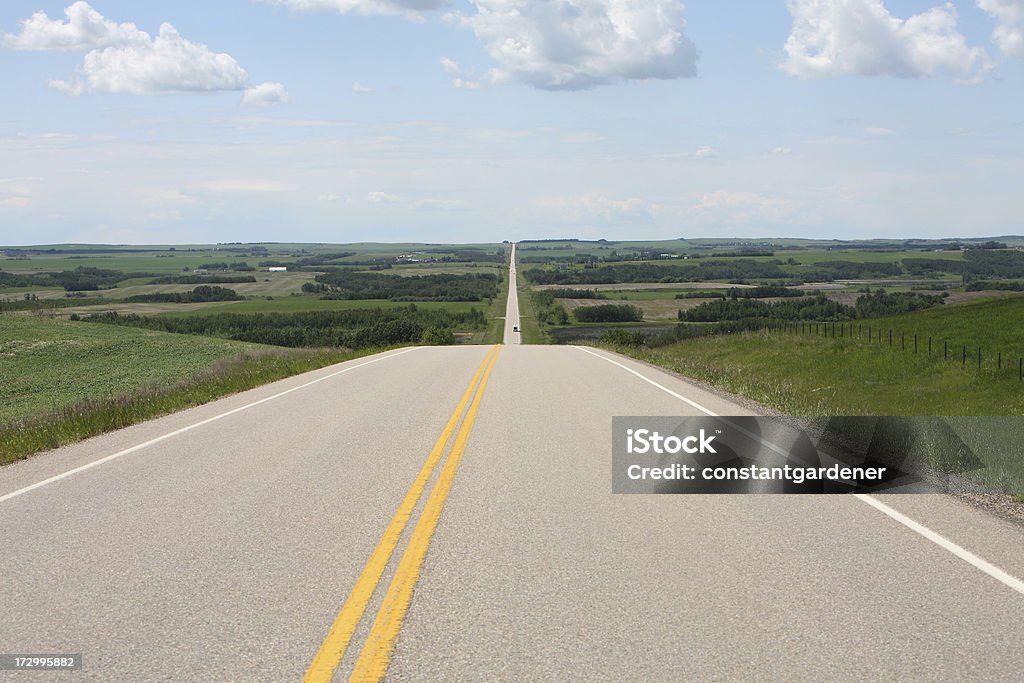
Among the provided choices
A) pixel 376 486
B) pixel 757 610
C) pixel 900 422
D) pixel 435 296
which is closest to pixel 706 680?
pixel 757 610

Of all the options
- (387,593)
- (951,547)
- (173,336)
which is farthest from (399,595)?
(173,336)

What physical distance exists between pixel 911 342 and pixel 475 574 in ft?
105

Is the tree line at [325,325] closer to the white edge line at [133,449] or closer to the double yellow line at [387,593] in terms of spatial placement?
the white edge line at [133,449]

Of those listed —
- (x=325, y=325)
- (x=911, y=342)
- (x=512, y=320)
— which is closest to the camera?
(x=911, y=342)

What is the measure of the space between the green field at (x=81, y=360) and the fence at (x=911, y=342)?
23.4m

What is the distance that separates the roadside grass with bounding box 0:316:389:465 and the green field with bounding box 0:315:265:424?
44 mm

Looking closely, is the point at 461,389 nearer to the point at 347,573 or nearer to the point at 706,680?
the point at 347,573

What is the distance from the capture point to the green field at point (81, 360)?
30.0m

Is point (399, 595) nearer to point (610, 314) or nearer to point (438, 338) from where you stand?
point (438, 338)

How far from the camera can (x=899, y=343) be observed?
35.6 m

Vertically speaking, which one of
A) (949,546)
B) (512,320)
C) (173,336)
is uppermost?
(949,546)

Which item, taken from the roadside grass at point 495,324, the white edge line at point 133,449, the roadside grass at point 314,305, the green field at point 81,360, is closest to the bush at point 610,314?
the roadside grass at point 495,324

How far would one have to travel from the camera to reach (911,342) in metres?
35.3

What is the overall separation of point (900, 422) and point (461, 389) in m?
9.10
